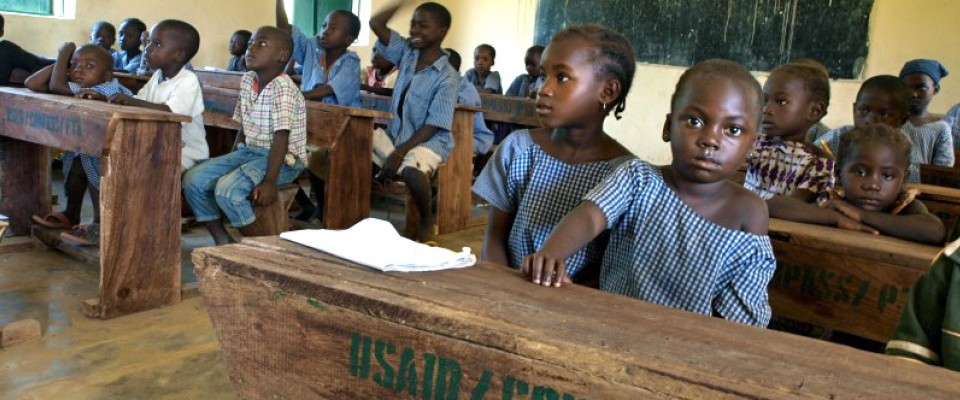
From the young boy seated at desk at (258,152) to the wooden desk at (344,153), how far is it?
0.50ft

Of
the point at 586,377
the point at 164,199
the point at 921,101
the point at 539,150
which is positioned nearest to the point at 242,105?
the point at 164,199

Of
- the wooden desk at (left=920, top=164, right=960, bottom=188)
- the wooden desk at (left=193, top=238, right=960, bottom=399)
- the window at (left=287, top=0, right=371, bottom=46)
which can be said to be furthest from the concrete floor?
the window at (left=287, top=0, right=371, bottom=46)

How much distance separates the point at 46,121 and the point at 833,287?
2.87 metres

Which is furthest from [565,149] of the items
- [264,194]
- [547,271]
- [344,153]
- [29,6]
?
[29,6]

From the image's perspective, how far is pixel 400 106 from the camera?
4551mm

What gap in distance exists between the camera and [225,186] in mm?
3318

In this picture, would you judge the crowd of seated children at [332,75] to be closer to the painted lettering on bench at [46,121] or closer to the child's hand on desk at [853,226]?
the painted lettering on bench at [46,121]

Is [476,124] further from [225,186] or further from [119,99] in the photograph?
[119,99]

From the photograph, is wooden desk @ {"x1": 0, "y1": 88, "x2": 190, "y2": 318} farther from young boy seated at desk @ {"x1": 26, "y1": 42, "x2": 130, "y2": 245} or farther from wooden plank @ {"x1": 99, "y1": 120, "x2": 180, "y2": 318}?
young boy seated at desk @ {"x1": 26, "y1": 42, "x2": 130, "y2": 245}

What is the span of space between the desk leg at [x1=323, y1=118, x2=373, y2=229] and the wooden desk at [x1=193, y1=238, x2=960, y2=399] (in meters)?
2.40

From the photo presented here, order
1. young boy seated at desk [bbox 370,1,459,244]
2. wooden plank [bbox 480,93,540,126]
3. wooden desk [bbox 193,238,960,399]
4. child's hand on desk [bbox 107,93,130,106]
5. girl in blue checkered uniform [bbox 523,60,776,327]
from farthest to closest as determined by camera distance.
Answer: wooden plank [bbox 480,93,540,126], young boy seated at desk [bbox 370,1,459,244], child's hand on desk [bbox 107,93,130,106], girl in blue checkered uniform [bbox 523,60,776,327], wooden desk [bbox 193,238,960,399]

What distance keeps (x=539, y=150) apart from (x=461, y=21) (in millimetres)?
9654

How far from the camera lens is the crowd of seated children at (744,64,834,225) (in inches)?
94.1

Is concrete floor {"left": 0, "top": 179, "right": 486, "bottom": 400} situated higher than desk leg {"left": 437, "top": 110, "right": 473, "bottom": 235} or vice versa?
desk leg {"left": 437, "top": 110, "right": 473, "bottom": 235}
